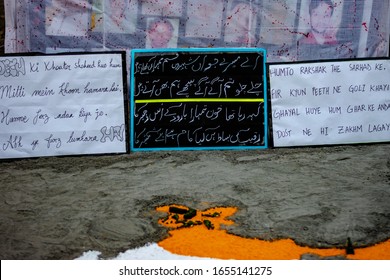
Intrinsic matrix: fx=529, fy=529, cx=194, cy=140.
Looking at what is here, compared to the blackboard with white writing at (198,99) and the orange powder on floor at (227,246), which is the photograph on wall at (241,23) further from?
the orange powder on floor at (227,246)

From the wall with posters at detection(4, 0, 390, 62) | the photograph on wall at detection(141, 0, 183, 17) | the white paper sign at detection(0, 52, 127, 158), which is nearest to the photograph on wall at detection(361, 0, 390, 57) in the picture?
the wall with posters at detection(4, 0, 390, 62)

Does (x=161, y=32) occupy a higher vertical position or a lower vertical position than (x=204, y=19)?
lower

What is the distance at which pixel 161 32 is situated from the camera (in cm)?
571

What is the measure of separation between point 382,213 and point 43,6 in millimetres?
3891

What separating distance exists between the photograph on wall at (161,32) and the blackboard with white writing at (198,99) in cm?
28

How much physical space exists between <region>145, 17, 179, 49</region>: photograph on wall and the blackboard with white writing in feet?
0.92

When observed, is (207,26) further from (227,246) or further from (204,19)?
(227,246)

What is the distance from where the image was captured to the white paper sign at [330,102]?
5.46 meters

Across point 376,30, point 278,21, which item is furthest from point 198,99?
point 376,30

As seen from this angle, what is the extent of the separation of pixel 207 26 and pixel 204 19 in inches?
3.2

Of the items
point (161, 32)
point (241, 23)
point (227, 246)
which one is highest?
point (241, 23)

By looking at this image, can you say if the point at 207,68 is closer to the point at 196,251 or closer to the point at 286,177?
the point at 286,177

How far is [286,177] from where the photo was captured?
4.72 m

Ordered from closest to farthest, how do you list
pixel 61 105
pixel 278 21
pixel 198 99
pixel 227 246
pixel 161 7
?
pixel 227 246 → pixel 61 105 → pixel 198 99 → pixel 161 7 → pixel 278 21
